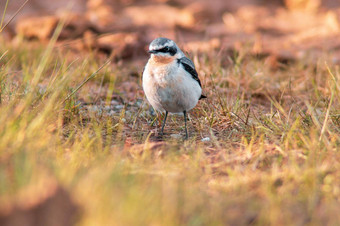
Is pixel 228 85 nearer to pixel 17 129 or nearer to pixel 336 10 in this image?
pixel 17 129

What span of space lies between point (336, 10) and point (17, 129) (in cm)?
869

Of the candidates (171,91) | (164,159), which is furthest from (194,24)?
(164,159)

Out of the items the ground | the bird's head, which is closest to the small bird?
the bird's head

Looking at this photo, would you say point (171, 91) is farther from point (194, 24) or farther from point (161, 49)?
point (194, 24)

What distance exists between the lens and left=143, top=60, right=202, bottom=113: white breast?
480 centimetres

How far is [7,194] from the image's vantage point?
255 cm

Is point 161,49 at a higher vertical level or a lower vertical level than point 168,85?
higher

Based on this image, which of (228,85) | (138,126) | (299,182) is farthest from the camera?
(228,85)

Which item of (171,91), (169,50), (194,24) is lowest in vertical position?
(194,24)

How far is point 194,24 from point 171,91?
18.3 feet

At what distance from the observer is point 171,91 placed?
482 centimetres

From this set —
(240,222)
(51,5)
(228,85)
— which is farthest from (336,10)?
(240,222)

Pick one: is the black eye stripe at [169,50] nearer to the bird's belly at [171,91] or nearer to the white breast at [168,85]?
the white breast at [168,85]

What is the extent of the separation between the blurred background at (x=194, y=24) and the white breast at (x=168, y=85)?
9.33 feet
